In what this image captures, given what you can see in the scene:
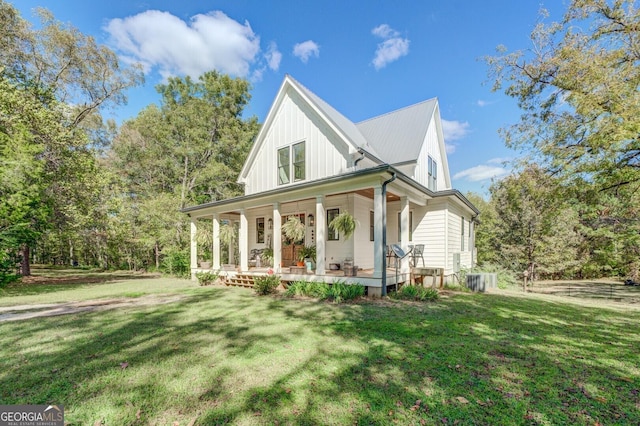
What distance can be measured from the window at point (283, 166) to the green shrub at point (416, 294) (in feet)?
21.5

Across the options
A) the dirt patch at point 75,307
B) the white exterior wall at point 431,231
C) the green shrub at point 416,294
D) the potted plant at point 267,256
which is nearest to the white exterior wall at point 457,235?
the white exterior wall at point 431,231

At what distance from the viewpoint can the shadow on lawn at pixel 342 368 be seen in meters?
2.55

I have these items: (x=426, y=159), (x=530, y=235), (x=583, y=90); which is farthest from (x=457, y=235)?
(x=530, y=235)

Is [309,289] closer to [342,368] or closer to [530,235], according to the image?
[342,368]

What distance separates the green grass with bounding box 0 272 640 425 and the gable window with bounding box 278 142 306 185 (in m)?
6.87

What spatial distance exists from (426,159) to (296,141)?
6155 mm

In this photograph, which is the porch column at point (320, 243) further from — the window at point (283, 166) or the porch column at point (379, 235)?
the window at point (283, 166)

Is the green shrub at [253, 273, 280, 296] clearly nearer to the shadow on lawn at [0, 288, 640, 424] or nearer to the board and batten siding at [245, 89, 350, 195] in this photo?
the shadow on lawn at [0, 288, 640, 424]

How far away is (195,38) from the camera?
17.1 meters

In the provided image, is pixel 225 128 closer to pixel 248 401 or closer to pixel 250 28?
pixel 250 28

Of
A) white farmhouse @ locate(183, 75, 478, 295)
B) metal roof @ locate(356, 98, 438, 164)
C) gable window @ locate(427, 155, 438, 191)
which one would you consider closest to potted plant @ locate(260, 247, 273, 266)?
white farmhouse @ locate(183, 75, 478, 295)

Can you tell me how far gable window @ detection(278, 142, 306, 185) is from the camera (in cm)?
1154

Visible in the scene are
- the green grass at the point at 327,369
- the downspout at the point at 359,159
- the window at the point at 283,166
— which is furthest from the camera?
the window at the point at 283,166

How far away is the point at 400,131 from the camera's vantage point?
13.3 m
